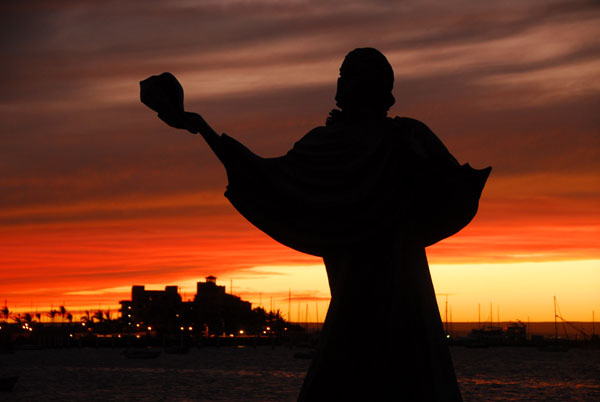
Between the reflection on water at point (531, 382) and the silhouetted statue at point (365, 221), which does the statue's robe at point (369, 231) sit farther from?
the reflection on water at point (531, 382)

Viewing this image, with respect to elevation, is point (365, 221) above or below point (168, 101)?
below

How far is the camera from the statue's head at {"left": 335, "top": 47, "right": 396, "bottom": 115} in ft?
18.1

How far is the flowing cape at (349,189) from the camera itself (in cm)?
526

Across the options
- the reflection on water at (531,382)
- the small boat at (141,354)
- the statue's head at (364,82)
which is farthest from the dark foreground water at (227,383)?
the statue's head at (364,82)

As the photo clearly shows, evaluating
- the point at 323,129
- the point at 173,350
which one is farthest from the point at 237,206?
the point at 173,350

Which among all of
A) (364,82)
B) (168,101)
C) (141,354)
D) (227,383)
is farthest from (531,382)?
(168,101)

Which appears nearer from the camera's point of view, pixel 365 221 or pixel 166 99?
pixel 166 99

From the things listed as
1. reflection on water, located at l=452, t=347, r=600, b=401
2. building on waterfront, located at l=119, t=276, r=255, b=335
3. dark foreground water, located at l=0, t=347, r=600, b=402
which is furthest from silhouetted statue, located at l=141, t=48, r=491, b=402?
building on waterfront, located at l=119, t=276, r=255, b=335

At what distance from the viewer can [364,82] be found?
552 centimetres

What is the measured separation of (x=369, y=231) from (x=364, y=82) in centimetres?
92

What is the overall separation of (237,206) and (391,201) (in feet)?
2.92

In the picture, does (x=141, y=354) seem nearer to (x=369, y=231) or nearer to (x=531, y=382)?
(x=531, y=382)

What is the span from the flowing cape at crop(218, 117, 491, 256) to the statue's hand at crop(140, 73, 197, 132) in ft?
0.91

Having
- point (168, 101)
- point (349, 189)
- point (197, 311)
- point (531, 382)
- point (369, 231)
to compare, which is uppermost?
point (197, 311)
